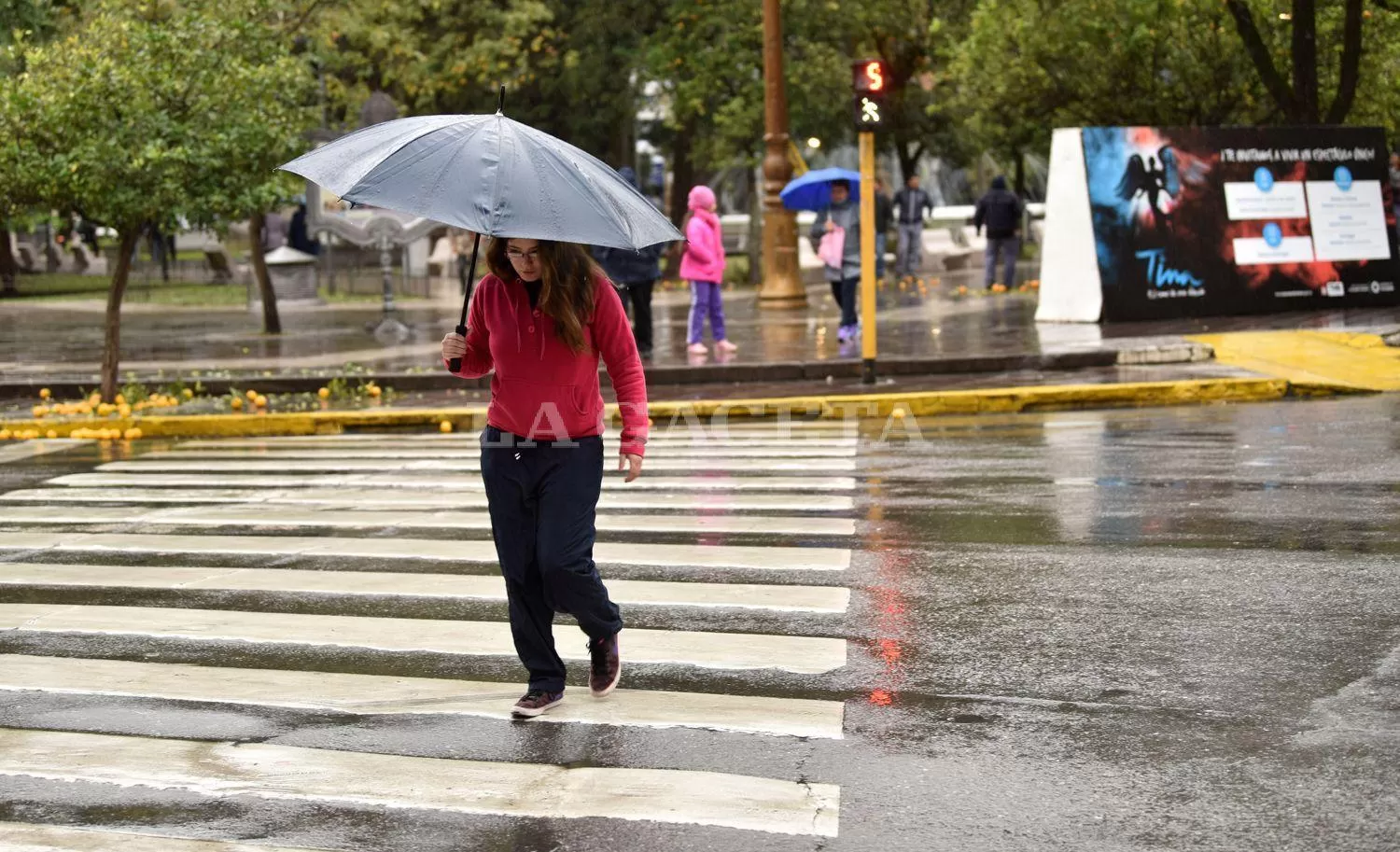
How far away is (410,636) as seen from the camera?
23.2ft

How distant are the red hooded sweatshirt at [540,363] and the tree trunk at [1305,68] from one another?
20.0 m

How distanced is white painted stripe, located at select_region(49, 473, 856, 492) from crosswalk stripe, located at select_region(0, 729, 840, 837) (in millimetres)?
5122

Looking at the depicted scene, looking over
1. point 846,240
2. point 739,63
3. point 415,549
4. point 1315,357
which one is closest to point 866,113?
point 846,240

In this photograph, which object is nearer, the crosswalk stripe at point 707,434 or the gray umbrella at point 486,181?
the gray umbrella at point 486,181

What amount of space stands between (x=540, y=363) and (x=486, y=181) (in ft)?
2.23

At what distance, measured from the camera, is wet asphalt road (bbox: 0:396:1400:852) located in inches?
188

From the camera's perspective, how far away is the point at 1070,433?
1288cm

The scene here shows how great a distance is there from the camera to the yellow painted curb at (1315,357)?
15039 millimetres

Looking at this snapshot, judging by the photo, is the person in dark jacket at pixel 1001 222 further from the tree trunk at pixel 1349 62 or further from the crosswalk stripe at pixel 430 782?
the crosswalk stripe at pixel 430 782

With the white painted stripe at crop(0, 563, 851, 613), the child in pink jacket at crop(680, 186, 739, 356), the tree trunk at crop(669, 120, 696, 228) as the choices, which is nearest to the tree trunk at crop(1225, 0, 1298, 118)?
the child in pink jacket at crop(680, 186, 739, 356)

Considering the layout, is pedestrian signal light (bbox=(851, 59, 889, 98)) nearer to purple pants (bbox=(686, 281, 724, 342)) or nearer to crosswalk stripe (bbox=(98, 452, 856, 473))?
purple pants (bbox=(686, 281, 724, 342))

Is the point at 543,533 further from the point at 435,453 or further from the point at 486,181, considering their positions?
the point at 435,453

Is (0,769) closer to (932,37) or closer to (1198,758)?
(1198,758)

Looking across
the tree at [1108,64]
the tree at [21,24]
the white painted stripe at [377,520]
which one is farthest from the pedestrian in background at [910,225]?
the white painted stripe at [377,520]
